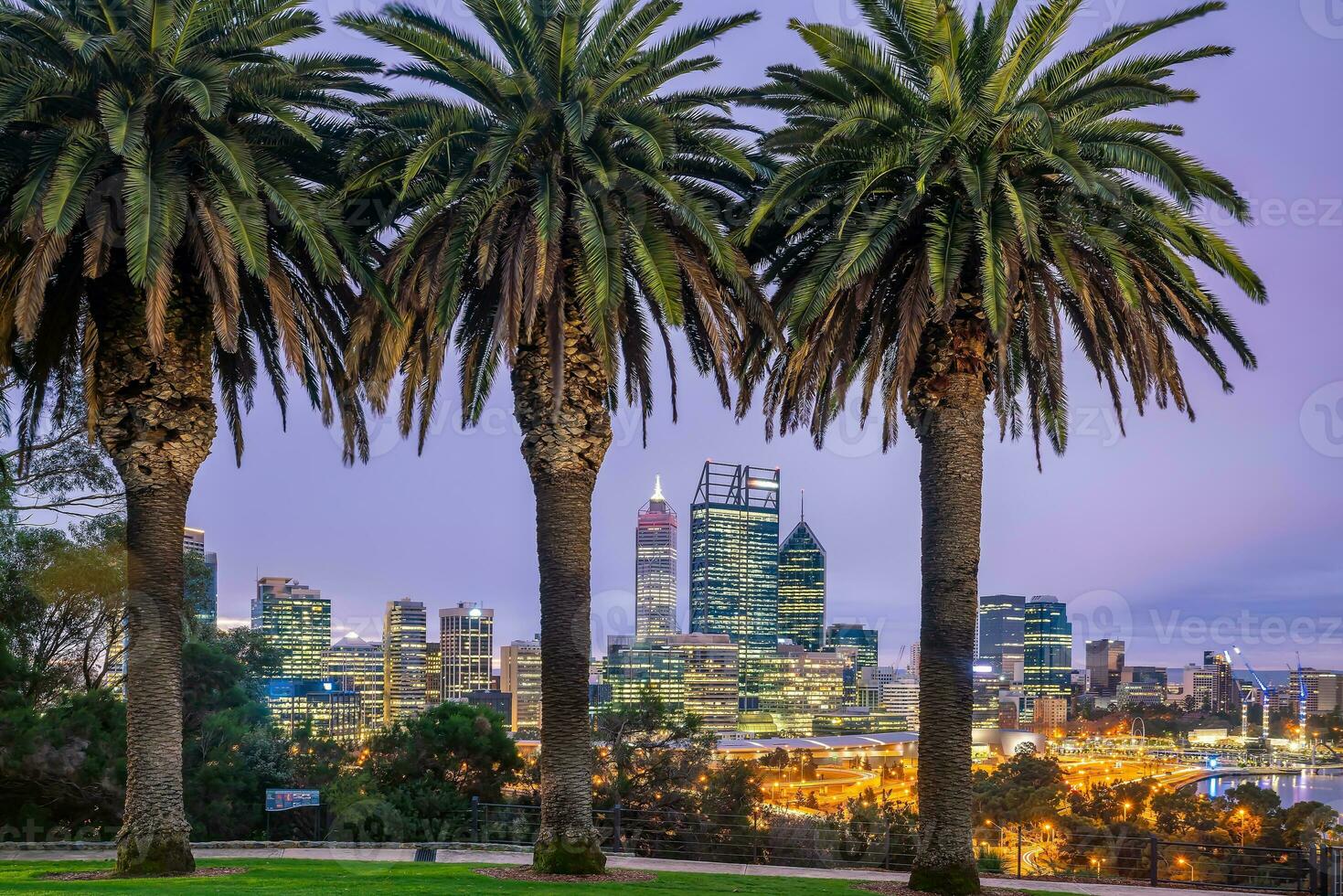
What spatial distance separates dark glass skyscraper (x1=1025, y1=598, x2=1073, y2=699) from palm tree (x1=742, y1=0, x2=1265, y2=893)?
556 feet

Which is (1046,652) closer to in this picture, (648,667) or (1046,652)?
(1046,652)

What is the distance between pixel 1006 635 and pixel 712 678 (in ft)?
233

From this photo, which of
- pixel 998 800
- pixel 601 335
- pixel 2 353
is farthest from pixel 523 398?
pixel 998 800

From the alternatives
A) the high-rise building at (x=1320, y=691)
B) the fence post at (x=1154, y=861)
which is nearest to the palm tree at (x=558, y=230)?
the fence post at (x=1154, y=861)

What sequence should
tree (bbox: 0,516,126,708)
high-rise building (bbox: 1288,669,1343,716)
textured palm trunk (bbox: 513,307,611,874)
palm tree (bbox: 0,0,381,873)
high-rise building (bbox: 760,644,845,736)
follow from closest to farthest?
palm tree (bbox: 0,0,381,873), textured palm trunk (bbox: 513,307,611,874), tree (bbox: 0,516,126,708), high-rise building (bbox: 1288,669,1343,716), high-rise building (bbox: 760,644,845,736)

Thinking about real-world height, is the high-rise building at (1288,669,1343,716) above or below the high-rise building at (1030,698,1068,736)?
above

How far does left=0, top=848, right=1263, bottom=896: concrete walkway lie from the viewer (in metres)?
19.5

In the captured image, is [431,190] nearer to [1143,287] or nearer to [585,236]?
Result: [585,236]

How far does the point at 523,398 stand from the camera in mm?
18859

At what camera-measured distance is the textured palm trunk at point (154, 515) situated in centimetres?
1739

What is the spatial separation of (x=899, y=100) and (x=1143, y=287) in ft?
16.0

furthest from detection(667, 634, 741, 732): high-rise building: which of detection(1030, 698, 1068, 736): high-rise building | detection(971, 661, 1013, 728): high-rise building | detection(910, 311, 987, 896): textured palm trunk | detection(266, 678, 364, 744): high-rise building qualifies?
detection(910, 311, 987, 896): textured palm trunk

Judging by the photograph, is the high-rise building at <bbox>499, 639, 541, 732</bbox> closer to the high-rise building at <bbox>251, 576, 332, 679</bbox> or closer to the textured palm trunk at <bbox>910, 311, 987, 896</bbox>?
the high-rise building at <bbox>251, 576, 332, 679</bbox>

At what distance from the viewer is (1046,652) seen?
604 feet
